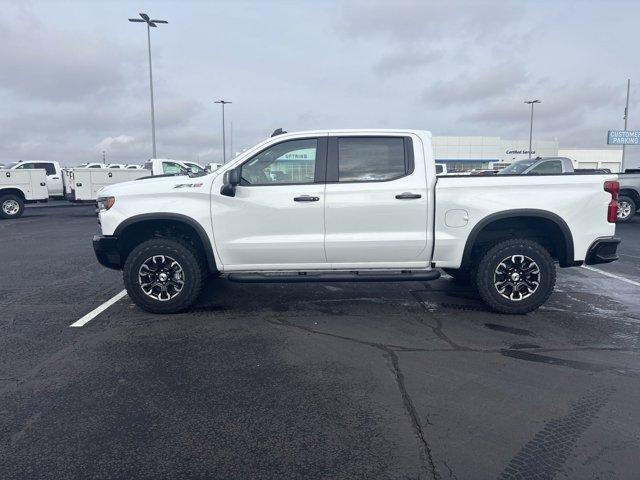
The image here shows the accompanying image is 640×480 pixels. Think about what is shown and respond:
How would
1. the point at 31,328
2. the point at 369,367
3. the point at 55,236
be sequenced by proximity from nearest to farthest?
the point at 369,367 → the point at 31,328 → the point at 55,236

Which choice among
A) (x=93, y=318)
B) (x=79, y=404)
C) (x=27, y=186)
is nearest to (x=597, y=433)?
(x=79, y=404)

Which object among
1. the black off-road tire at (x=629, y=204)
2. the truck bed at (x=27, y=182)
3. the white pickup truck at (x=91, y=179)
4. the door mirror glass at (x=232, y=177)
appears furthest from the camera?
the white pickup truck at (x=91, y=179)

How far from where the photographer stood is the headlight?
5324 millimetres

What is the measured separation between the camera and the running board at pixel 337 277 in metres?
5.30

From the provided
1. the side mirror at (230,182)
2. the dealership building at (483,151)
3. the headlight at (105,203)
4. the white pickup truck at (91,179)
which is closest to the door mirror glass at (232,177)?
the side mirror at (230,182)

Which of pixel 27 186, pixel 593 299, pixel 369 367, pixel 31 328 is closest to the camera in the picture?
pixel 369 367

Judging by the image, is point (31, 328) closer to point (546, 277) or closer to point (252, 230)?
point (252, 230)

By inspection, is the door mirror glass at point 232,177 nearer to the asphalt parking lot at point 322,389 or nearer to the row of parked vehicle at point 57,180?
the asphalt parking lot at point 322,389

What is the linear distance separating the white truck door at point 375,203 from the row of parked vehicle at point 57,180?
455 inches

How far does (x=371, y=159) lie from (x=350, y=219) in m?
0.76

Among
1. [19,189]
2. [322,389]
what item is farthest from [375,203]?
[19,189]

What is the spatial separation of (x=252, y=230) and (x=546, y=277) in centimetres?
333

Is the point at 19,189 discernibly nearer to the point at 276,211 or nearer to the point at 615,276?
the point at 276,211

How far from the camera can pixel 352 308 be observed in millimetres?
5766
